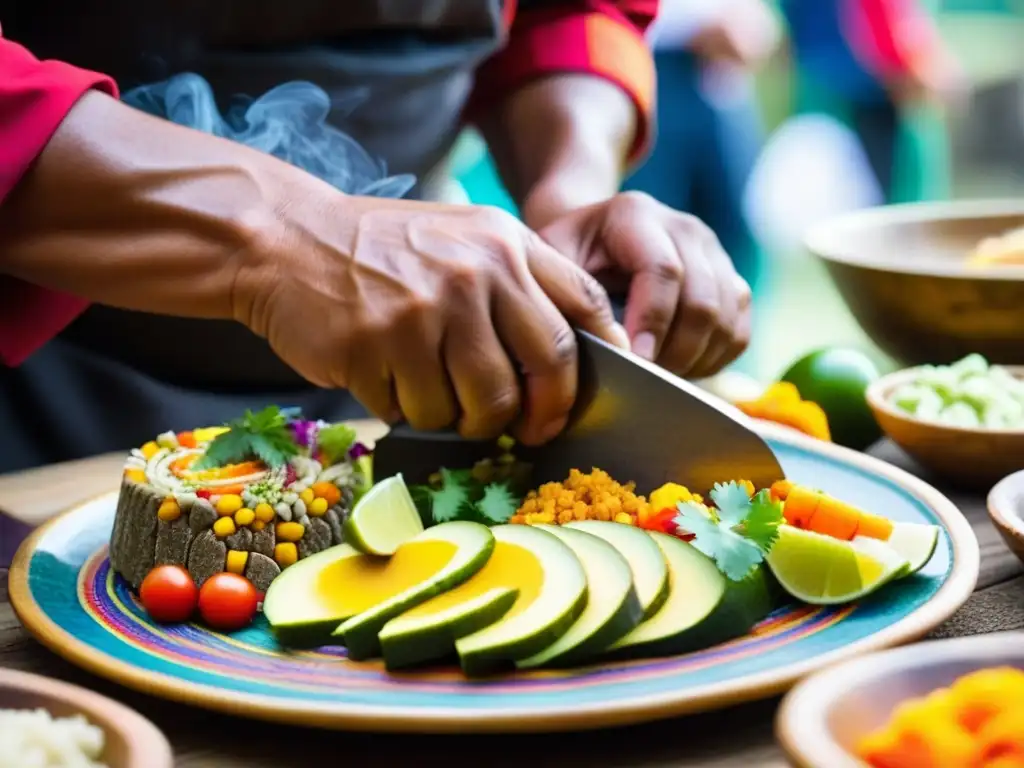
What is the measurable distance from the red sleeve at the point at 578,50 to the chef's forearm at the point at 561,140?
0.08ft

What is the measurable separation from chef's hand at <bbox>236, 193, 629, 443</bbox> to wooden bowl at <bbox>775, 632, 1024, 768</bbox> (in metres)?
0.66

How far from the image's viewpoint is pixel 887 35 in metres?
5.63

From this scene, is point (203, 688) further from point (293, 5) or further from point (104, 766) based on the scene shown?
point (293, 5)

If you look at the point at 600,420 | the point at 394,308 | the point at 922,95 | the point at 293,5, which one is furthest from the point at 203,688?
the point at 922,95

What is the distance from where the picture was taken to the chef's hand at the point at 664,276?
6.31 feet

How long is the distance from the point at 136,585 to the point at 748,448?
0.73m

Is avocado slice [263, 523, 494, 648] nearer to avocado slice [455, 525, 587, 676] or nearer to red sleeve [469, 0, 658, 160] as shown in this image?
avocado slice [455, 525, 587, 676]

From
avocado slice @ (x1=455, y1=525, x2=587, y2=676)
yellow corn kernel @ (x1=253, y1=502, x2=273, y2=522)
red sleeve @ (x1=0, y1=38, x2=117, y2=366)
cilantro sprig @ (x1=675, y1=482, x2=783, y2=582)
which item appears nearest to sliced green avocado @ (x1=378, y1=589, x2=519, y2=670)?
avocado slice @ (x1=455, y1=525, x2=587, y2=676)

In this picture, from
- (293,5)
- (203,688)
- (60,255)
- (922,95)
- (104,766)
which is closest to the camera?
(104,766)

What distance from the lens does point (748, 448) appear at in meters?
1.55

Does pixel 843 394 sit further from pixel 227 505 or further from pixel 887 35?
pixel 887 35

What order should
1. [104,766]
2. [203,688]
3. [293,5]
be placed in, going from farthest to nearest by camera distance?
1. [293,5]
2. [203,688]
3. [104,766]

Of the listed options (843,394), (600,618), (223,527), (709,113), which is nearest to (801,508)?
(600,618)

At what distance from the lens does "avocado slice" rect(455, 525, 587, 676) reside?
1.18m
